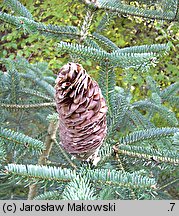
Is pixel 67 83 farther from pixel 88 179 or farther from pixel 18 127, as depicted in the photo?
pixel 18 127

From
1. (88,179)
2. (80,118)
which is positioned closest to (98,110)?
(80,118)

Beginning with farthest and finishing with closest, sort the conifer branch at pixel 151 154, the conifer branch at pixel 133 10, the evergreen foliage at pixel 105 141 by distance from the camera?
the conifer branch at pixel 133 10 < the conifer branch at pixel 151 154 < the evergreen foliage at pixel 105 141

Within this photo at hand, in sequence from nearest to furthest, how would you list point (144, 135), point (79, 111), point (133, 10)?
point (79, 111) < point (144, 135) < point (133, 10)

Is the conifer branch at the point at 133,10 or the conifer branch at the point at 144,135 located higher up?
the conifer branch at the point at 133,10

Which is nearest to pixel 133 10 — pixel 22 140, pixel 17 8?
pixel 17 8

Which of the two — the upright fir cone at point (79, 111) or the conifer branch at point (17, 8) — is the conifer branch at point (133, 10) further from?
the upright fir cone at point (79, 111)

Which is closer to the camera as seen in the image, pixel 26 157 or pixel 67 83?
pixel 67 83

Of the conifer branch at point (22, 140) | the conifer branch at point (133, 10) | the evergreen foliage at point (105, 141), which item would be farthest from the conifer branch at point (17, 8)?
the conifer branch at point (22, 140)

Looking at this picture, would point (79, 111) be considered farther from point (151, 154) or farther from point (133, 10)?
point (133, 10)
